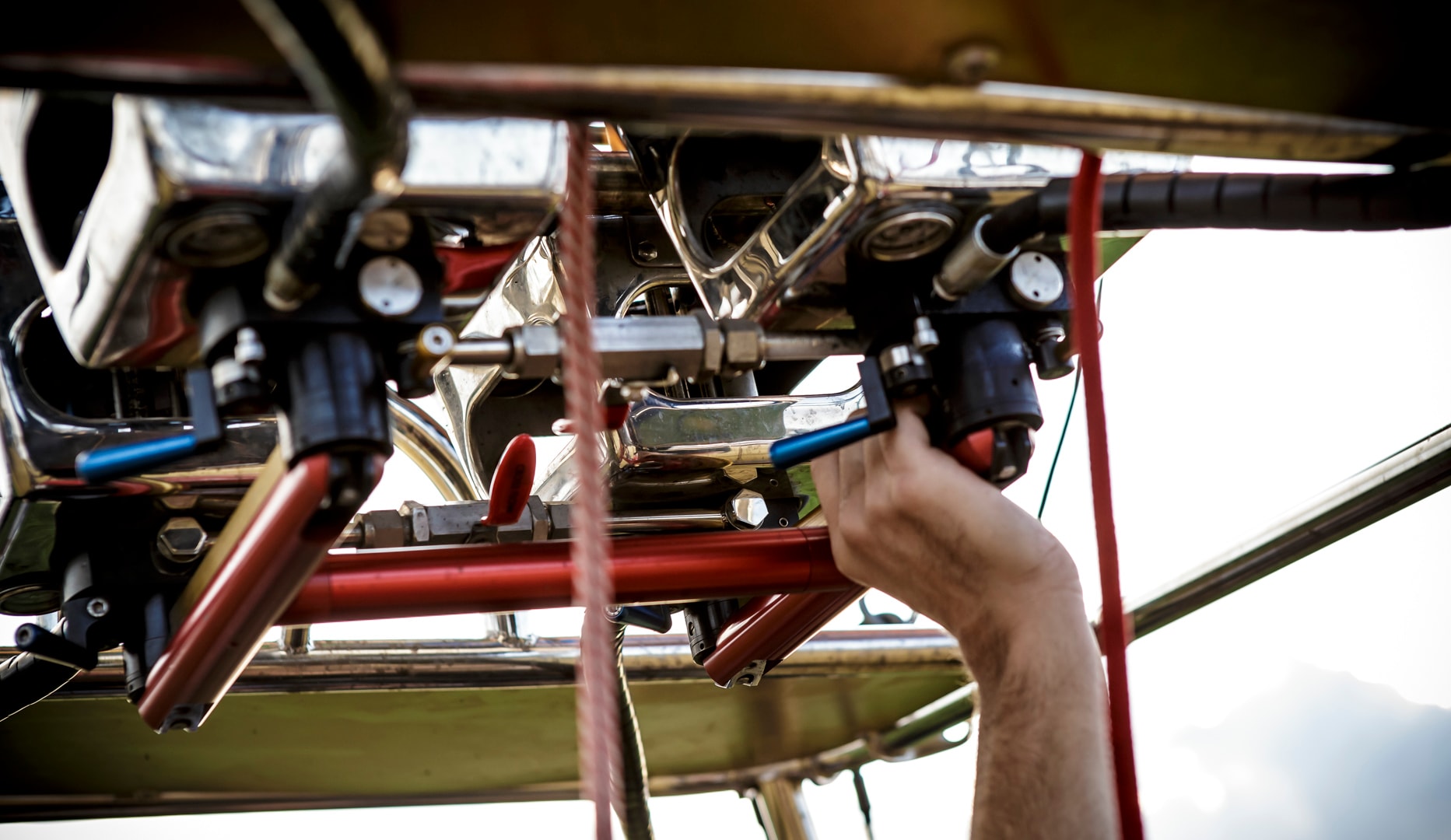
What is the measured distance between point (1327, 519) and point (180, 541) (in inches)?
44.0

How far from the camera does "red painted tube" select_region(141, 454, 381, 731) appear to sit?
0.67 metres

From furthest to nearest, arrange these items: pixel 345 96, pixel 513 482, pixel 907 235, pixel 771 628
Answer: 1. pixel 771 628
2. pixel 513 482
3. pixel 907 235
4. pixel 345 96

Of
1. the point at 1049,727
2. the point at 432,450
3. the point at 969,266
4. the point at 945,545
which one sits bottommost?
the point at 1049,727

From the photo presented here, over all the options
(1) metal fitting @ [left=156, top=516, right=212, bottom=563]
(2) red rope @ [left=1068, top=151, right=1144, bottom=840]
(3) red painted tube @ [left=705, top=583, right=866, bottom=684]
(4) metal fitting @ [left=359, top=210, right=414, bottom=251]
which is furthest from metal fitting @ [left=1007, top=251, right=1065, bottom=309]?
(1) metal fitting @ [left=156, top=516, right=212, bottom=563]

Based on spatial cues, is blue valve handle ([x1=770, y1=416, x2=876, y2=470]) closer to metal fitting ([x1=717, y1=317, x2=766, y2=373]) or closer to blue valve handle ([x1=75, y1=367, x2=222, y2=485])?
metal fitting ([x1=717, y1=317, x2=766, y2=373])

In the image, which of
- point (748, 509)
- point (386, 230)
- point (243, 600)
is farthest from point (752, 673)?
point (386, 230)

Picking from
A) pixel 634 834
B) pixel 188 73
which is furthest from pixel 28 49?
pixel 634 834

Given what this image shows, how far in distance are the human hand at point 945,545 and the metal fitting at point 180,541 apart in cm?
44

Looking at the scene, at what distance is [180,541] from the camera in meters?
0.93

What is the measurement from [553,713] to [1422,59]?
132 centimetres

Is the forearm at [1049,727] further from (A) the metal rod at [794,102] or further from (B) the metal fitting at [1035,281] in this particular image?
(A) the metal rod at [794,102]

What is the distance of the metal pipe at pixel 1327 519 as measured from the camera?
4.49 ft

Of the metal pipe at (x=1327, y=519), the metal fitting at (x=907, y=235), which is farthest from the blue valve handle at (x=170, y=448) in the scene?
the metal pipe at (x=1327, y=519)

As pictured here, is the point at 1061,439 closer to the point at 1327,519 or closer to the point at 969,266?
the point at 969,266
